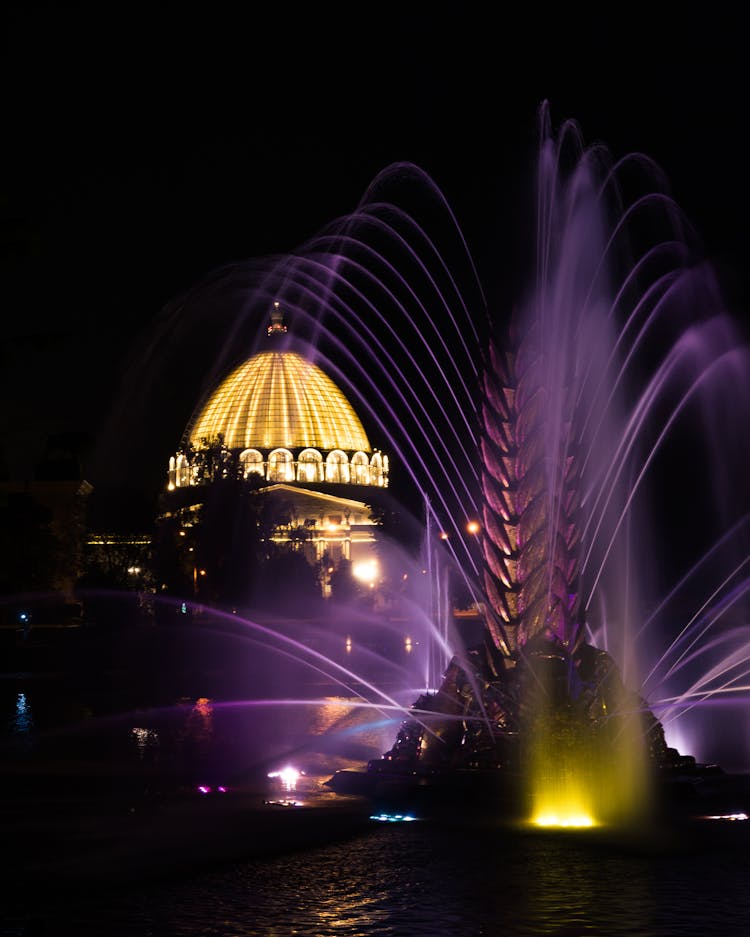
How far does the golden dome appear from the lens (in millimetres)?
150750

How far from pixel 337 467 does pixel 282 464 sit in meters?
5.62

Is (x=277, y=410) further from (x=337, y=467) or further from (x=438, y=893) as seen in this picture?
(x=438, y=893)

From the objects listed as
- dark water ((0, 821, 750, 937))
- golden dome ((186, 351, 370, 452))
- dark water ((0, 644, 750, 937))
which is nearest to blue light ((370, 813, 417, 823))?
dark water ((0, 644, 750, 937))

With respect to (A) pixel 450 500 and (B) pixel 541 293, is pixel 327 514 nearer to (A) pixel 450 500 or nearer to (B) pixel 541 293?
(A) pixel 450 500

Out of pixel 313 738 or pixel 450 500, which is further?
pixel 450 500

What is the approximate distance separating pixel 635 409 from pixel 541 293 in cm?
846

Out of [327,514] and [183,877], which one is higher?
[327,514]

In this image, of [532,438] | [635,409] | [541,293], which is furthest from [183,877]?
[635,409]

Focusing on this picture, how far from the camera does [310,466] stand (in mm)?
150875

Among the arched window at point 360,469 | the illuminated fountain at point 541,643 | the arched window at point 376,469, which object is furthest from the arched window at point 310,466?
the illuminated fountain at point 541,643

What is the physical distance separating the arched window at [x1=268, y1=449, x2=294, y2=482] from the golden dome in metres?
0.95

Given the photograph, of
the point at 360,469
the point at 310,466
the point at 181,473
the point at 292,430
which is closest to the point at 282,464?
the point at 310,466

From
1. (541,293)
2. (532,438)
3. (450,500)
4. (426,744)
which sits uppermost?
(450,500)

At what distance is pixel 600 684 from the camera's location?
61.9 ft
